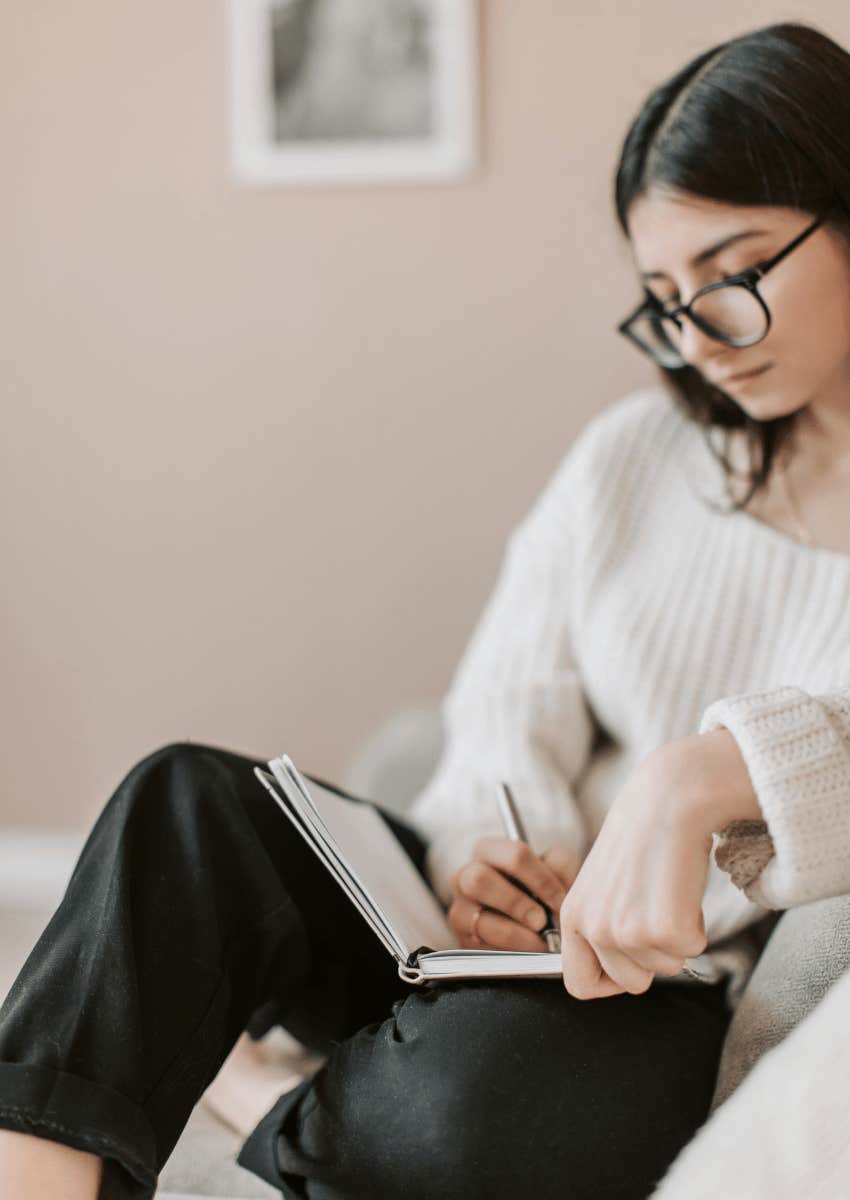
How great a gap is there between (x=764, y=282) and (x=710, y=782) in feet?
1.40

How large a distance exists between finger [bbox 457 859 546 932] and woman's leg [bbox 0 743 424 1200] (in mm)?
92

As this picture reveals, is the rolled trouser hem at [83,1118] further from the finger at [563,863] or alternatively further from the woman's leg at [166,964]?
the finger at [563,863]

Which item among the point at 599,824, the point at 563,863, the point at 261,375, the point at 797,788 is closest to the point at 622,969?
the point at 797,788

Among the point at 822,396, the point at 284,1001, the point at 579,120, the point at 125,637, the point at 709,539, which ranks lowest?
the point at 284,1001

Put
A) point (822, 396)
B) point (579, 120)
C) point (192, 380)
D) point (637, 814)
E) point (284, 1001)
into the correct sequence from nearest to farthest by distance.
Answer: point (637, 814) < point (284, 1001) < point (822, 396) < point (579, 120) < point (192, 380)

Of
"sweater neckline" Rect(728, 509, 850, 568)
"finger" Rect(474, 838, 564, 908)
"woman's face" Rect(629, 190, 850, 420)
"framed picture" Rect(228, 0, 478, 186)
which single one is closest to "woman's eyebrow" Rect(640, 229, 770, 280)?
"woman's face" Rect(629, 190, 850, 420)

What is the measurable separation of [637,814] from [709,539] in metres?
0.45

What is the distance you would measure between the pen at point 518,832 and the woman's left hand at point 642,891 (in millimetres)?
154

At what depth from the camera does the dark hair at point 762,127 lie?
37.8 inches

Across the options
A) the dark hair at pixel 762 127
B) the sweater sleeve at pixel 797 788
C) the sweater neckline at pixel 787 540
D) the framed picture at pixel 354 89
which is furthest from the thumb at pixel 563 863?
the framed picture at pixel 354 89

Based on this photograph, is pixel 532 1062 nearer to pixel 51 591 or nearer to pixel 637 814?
pixel 637 814

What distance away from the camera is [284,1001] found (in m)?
1.00

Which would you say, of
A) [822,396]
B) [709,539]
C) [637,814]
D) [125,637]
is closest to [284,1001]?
[637,814]

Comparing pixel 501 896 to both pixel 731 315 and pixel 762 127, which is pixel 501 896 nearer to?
pixel 731 315
